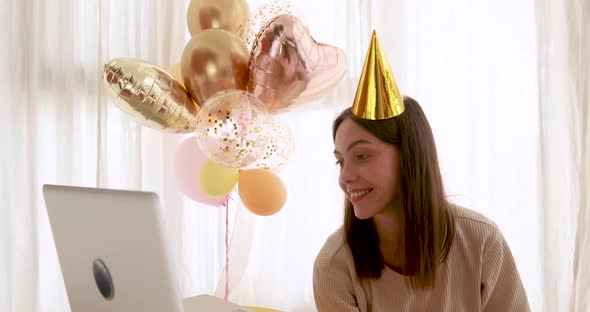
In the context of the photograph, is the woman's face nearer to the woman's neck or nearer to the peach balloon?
the woman's neck

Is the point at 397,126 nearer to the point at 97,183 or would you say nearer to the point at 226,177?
the point at 226,177

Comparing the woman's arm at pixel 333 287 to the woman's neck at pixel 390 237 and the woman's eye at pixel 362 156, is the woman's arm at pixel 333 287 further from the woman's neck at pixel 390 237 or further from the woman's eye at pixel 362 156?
the woman's eye at pixel 362 156

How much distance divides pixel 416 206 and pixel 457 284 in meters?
0.21

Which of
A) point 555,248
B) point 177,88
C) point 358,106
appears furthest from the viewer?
point 555,248

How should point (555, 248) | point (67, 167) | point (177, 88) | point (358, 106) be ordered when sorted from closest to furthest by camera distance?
point (358, 106), point (177, 88), point (555, 248), point (67, 167)

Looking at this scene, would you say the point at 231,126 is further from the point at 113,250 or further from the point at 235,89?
the point at 113,250

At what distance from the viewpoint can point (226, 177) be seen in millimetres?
2062

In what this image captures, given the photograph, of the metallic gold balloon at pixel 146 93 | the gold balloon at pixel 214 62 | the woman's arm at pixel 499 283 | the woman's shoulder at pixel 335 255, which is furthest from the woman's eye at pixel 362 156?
the metallic gold balloon at pixel 146 93

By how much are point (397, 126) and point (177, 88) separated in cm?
86

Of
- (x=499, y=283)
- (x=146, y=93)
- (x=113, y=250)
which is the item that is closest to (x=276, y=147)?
(x=146, y=93)

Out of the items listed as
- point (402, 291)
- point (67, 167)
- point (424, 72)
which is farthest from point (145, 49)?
point (402, 291)

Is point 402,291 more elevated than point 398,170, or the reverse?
point 398,170

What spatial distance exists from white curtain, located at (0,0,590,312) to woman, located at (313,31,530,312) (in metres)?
0.97

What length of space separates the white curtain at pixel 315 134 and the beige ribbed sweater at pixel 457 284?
3.10ft
